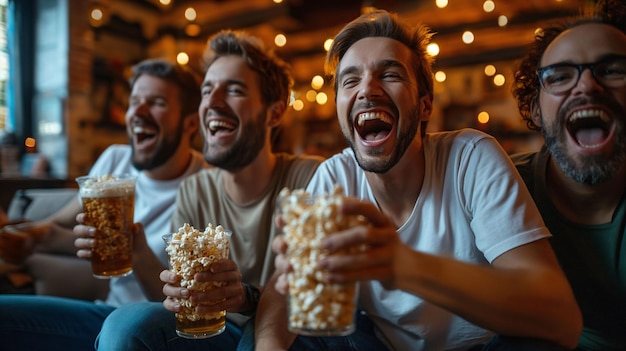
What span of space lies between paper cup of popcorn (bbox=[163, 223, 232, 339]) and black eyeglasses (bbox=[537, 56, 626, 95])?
1129mm

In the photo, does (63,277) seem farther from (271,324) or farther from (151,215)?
(271,324)

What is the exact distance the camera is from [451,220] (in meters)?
1.30

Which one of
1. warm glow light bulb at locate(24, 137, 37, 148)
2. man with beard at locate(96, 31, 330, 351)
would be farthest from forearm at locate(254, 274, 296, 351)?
warm glow light bulb at locate(24, 137, 37, 148)

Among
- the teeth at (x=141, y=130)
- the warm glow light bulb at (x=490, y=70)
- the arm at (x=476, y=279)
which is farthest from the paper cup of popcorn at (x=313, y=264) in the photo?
the warm glow light bulb at (x=490, y=70)

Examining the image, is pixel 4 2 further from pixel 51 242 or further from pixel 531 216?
pixel 531 216

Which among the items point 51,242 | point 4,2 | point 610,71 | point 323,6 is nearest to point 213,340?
point 51,242

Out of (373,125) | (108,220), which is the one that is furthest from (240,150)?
(373,125)

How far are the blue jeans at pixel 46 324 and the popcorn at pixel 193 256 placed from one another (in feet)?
2.54

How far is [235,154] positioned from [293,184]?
26cm

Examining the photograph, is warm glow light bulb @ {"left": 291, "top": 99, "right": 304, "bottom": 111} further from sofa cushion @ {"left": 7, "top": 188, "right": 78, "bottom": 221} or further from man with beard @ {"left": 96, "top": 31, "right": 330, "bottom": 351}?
man with beard @ {"left": 96, "top": 31, "right": 330, "bottom": 351}

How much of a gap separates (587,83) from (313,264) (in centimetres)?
111

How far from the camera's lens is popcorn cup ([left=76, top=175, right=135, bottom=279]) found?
1554mm

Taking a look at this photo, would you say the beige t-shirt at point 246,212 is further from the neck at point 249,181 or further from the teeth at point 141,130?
the teeth at point 141,130

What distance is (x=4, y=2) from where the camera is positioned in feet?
14.7
